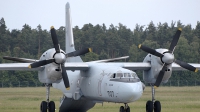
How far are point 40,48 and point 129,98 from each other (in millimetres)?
52704

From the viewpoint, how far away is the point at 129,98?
940 inches

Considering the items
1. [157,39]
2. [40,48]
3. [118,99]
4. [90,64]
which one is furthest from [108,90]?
[157,39]

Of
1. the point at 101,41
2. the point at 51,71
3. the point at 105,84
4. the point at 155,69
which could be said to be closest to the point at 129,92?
the point at 105,84

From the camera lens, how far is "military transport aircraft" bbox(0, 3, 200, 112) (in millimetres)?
24656

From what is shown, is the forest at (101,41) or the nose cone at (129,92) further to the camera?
the forest at (101,41)

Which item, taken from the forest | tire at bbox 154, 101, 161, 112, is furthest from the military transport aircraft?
the forest

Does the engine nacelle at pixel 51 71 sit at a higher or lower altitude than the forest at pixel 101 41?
lower

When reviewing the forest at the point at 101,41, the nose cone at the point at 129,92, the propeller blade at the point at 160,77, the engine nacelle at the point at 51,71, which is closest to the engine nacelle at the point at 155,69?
the propeller blade at the point at 160,77

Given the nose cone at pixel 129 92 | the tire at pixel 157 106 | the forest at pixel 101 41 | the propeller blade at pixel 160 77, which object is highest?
the forest at pixel 101 41

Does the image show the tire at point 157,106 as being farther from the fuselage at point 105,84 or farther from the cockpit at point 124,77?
the cockpit at point 124,77

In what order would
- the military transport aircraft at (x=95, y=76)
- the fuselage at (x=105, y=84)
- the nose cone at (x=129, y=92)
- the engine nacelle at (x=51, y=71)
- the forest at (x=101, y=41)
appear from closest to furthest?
the nose cone at (x=129, y=92), the fuselage at (x=105, y=84), the military transport aircraft at (x=95, y=76), the engine nacelle at (x=51, y=71), the forest at (x=101, y=41)

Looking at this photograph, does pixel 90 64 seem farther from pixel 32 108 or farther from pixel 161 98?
pixel 161 98

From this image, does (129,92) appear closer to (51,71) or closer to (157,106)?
(157,106)

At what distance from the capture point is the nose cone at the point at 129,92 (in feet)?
78.0
